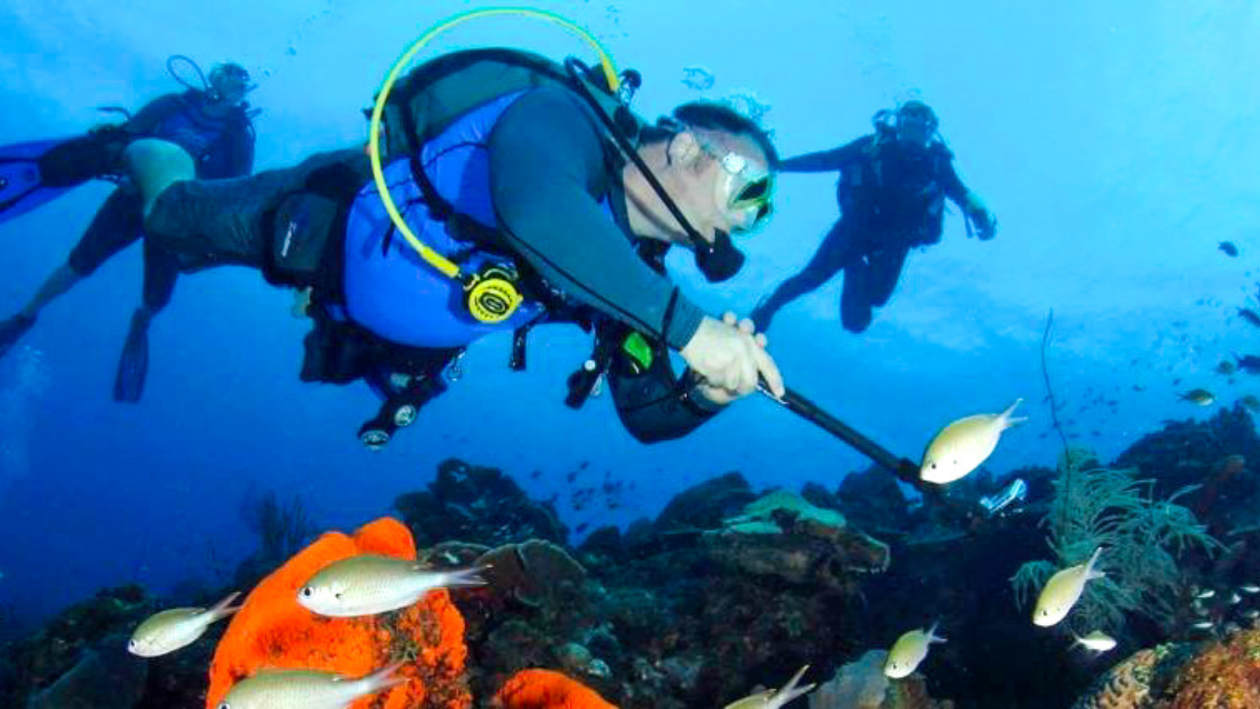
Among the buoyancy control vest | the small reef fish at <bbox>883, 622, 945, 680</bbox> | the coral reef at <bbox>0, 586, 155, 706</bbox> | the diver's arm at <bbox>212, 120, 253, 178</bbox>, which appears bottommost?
the small reef fish at <bbox>883, 622, 945, 680</bbox>

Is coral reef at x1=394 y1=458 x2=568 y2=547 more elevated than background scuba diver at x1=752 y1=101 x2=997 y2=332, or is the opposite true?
background scuba diver at x1=752 y1=101 x2=997 y2=332

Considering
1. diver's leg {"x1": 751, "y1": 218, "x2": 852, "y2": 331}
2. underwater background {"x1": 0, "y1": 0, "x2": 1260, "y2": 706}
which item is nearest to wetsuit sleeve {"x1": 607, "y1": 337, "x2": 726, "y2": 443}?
diver's leg {"x1": 751, "y1": 218, "x2": 852, "y2": 331}

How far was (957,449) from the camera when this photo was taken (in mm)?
3135

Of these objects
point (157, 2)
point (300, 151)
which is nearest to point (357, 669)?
point (157, 2)

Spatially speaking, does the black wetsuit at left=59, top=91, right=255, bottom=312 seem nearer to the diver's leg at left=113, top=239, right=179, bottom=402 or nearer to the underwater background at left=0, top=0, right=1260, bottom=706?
the diver's leg at left=113, top=239, right=179, bottom=402

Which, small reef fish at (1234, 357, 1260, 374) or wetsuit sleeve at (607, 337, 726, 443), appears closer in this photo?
wetsuit sleeve at (607, 337, 726, 443)

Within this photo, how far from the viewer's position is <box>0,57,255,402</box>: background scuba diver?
8930 mm

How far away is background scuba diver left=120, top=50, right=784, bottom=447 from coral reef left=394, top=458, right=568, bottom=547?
5.33 m

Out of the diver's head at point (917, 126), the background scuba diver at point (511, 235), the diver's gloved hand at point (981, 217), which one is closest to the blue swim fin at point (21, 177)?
the background scuba diver at point (511, 235)

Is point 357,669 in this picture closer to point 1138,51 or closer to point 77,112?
point 1138,51

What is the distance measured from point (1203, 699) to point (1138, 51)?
146 feet

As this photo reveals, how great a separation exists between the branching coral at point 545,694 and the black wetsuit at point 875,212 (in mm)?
11364

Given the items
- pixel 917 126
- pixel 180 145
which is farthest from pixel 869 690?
pixel 917 126

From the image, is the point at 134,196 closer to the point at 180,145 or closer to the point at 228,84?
the point at 180,145
